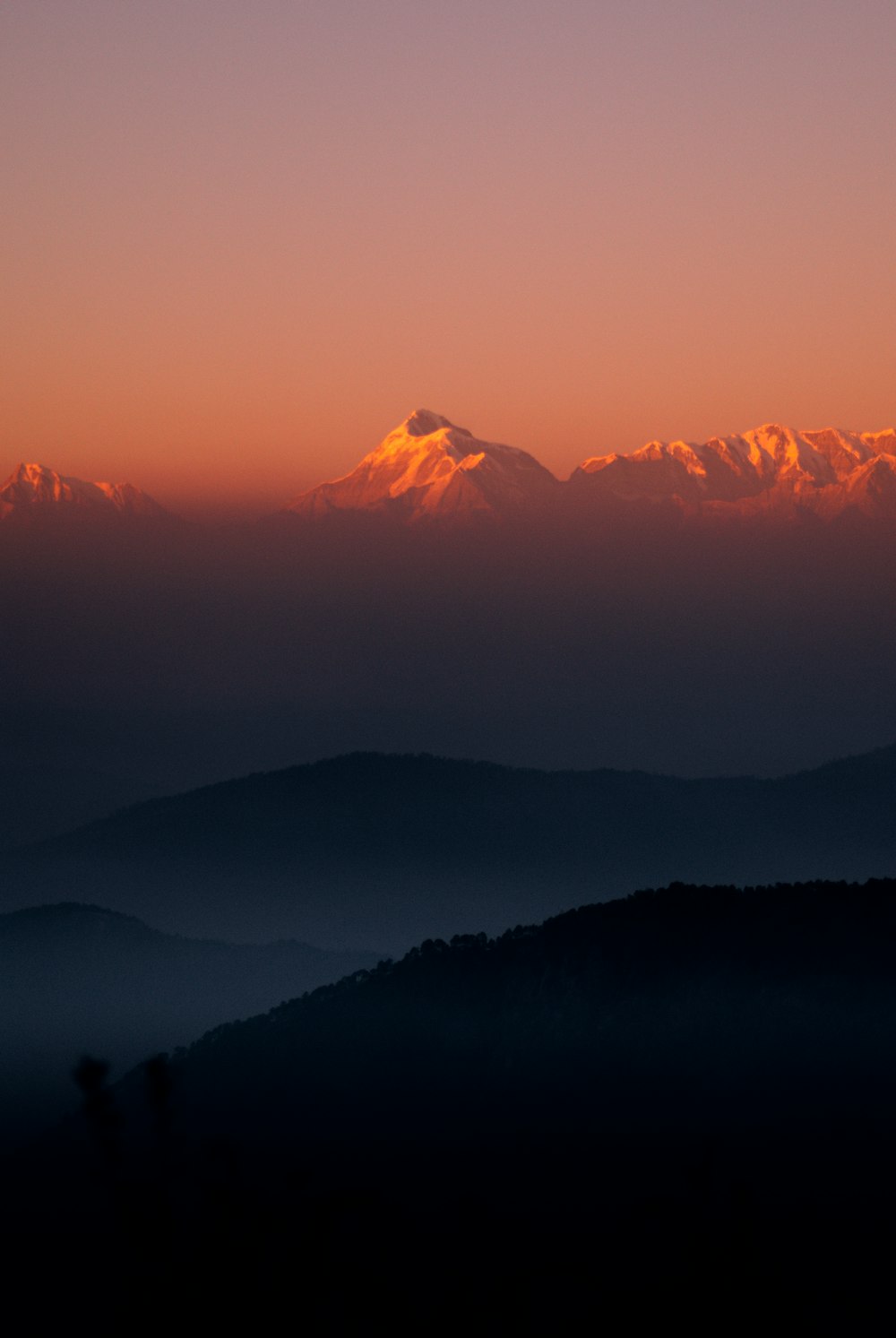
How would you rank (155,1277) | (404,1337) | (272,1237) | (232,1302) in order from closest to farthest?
(155,1277) → (232,1302) → (272,1237) → (404,1337)

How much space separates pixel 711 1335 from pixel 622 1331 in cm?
9572

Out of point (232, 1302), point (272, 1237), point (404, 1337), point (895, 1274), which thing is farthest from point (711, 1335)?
point (895, 1274)

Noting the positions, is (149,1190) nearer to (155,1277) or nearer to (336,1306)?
(155,1277)

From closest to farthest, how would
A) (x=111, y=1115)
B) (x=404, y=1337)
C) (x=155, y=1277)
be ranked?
(x=111, y=1115), (x=155, y=1277), (x=404, y=1337)

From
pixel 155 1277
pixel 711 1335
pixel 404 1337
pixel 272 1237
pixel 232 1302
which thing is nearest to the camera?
pixel 155 1277

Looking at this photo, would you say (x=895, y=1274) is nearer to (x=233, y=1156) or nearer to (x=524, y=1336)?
(x=524, y=1336)

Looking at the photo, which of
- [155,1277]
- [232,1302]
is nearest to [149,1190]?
[155,1277]

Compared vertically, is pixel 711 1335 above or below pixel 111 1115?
below

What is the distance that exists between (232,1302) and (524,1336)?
4401 inches

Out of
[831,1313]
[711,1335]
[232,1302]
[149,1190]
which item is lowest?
[831,1313]

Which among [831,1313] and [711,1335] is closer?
[711,1335]

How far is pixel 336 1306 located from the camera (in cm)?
19400

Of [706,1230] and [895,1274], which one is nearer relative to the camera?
[706,1230]

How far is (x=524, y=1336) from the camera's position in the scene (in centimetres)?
19812
